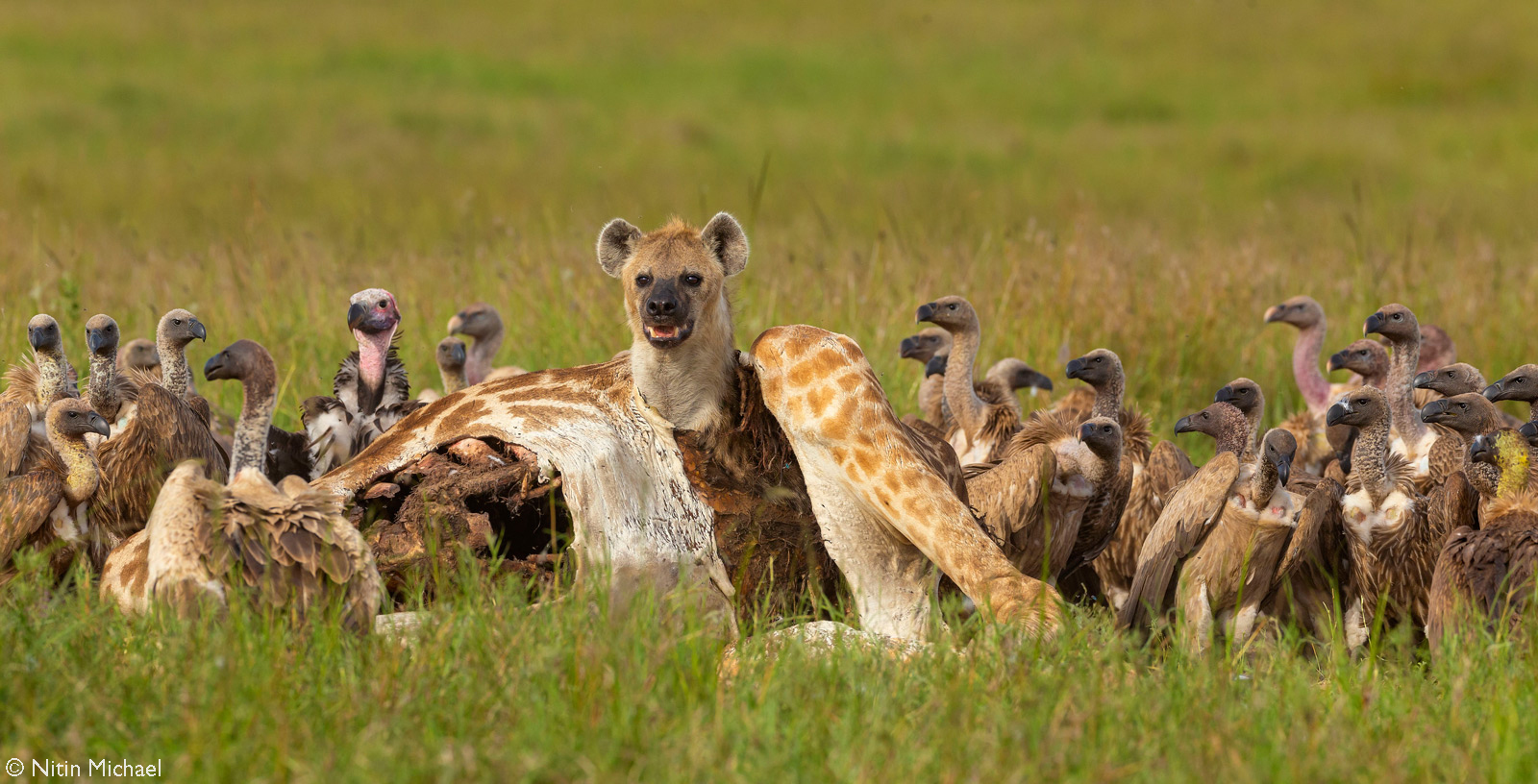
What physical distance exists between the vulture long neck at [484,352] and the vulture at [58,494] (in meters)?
3.17

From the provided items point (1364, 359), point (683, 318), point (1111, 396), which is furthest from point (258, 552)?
point (1364, 359)

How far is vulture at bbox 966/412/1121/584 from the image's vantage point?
5789 mm

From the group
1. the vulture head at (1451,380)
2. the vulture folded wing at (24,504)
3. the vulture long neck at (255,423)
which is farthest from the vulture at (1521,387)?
the vulture folded wing at (24,504)

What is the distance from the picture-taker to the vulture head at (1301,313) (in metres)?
8.69

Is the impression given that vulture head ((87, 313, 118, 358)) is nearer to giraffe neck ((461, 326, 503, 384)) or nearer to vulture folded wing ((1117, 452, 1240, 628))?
giraffe neck ((461, 326, 503, 384))

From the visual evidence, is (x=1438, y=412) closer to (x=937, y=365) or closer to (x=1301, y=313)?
(x=937, y=365)

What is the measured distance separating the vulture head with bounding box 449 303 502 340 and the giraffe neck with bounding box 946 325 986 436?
2.45 metres

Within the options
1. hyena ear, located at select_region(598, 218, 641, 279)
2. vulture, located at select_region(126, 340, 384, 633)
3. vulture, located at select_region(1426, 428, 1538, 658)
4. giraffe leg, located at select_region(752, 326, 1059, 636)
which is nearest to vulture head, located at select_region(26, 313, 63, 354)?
vulture, located at select_region(126, 340, 384, 633)

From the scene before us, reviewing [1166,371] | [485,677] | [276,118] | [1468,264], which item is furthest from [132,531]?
[276,118]

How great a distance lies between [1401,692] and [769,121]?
22.6 m

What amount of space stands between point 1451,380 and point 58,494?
5.74 meters

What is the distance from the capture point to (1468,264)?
35.0 feet

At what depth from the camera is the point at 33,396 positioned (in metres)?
5.48

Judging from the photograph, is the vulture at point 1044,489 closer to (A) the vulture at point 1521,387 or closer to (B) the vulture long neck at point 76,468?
(A) the vulture at point 1521,387
